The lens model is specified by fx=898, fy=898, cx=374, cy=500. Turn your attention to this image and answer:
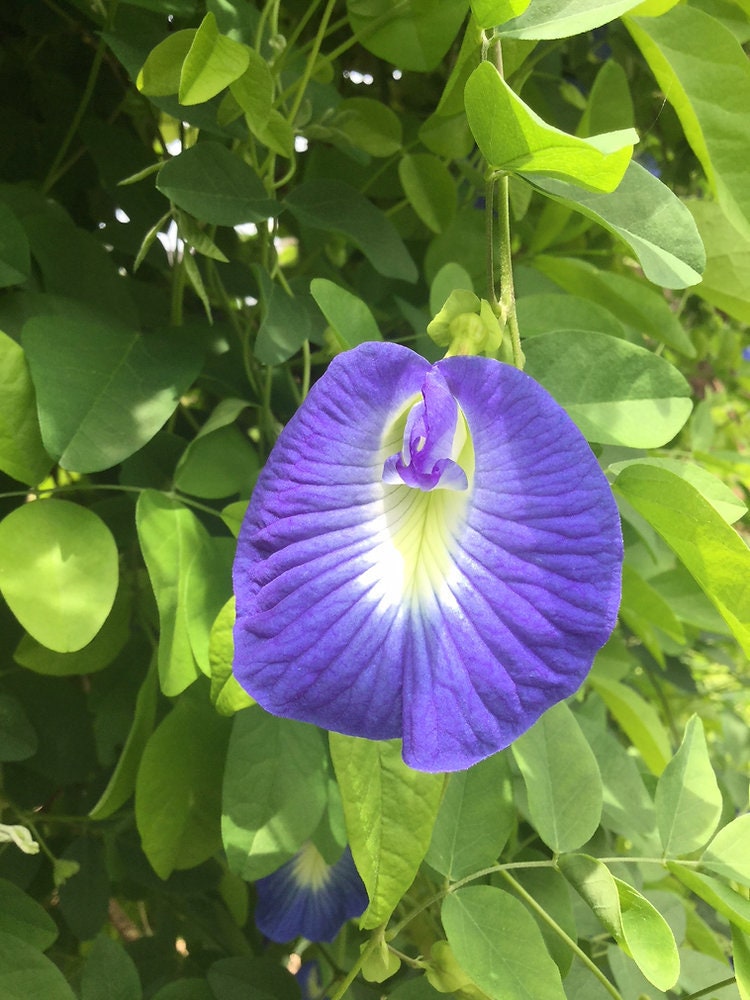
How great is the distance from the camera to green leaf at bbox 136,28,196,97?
563 millimetres

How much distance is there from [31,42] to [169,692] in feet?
2.11

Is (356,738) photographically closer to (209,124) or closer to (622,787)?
(622,787)

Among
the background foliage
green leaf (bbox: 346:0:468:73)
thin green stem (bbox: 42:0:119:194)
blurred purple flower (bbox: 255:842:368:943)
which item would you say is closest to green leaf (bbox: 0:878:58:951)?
the background foliage

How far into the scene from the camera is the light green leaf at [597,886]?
1.77 ft

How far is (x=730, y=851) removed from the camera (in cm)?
63

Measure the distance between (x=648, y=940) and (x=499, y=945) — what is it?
0.09 meters

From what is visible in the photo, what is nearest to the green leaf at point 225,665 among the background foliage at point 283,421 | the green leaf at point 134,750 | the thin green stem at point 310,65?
the background foliage at point 283,421

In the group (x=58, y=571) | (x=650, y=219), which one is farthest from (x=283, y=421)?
(x=650, y=219)

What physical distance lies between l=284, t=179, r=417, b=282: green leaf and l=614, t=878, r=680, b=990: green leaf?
1.56ft

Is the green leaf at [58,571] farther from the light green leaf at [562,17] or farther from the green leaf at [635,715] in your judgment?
the green leaf at [635,715]

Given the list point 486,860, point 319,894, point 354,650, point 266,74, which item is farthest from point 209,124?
point 319,894

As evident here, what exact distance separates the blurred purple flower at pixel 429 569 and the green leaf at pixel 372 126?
0.37 metres

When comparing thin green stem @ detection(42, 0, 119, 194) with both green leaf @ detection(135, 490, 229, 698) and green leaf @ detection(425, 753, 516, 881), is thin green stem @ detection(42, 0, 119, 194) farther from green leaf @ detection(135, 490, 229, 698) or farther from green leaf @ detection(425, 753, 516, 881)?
green leaf @ detection(425, 753, 516, 881)

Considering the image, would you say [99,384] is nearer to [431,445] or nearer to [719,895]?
[431,445]
